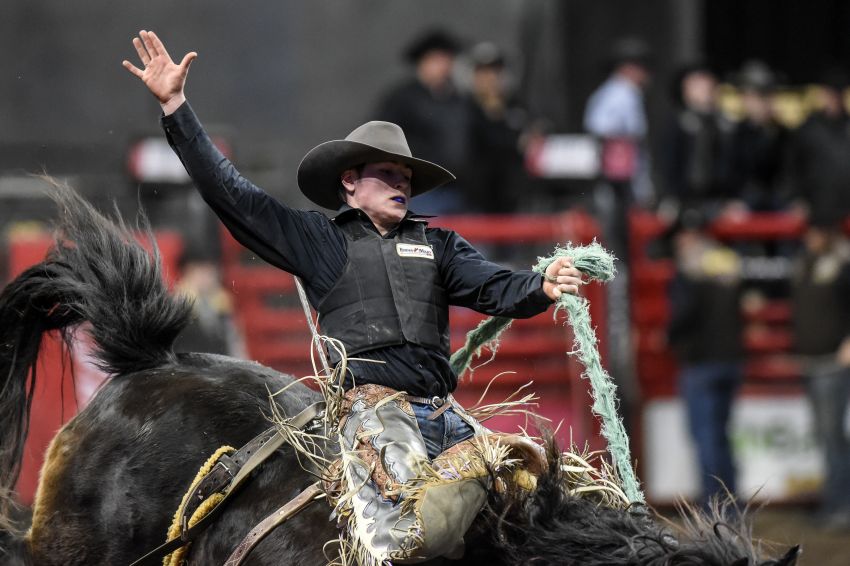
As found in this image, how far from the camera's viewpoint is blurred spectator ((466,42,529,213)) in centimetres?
1024

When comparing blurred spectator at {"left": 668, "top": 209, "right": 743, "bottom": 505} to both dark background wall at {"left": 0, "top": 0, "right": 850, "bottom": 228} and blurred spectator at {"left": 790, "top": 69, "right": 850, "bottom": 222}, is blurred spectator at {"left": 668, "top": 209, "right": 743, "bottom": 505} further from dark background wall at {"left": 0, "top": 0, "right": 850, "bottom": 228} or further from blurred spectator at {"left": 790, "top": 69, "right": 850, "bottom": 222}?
dark background wall at {"left": 0, "top": 0, "right": 850, "bottom": 228}

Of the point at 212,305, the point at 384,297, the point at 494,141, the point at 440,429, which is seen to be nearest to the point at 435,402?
the point at 440,429

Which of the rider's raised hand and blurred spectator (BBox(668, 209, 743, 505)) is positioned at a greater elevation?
the rider's raised hand

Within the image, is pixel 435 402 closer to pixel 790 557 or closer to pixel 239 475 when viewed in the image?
pixel 239 475

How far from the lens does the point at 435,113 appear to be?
9750 millimetres

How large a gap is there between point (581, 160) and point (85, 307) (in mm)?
5991

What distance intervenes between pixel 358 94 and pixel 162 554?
905cm

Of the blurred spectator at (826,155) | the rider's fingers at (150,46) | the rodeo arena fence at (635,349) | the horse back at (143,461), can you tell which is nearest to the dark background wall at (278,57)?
the blurred spectator at (826,155)

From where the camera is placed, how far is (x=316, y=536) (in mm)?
3898

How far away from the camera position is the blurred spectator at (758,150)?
37.4ft

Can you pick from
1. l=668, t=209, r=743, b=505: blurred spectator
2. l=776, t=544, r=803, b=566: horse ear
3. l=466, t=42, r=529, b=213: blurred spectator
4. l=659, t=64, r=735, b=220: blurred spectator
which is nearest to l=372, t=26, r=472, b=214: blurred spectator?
l=466, t=42, r=529, b=213: blurred spectator

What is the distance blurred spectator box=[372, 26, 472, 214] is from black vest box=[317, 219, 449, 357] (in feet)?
17.9

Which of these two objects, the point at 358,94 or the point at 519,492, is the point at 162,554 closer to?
the point at 519,492

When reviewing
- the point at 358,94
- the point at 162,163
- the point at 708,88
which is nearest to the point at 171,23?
the point at 358,94
